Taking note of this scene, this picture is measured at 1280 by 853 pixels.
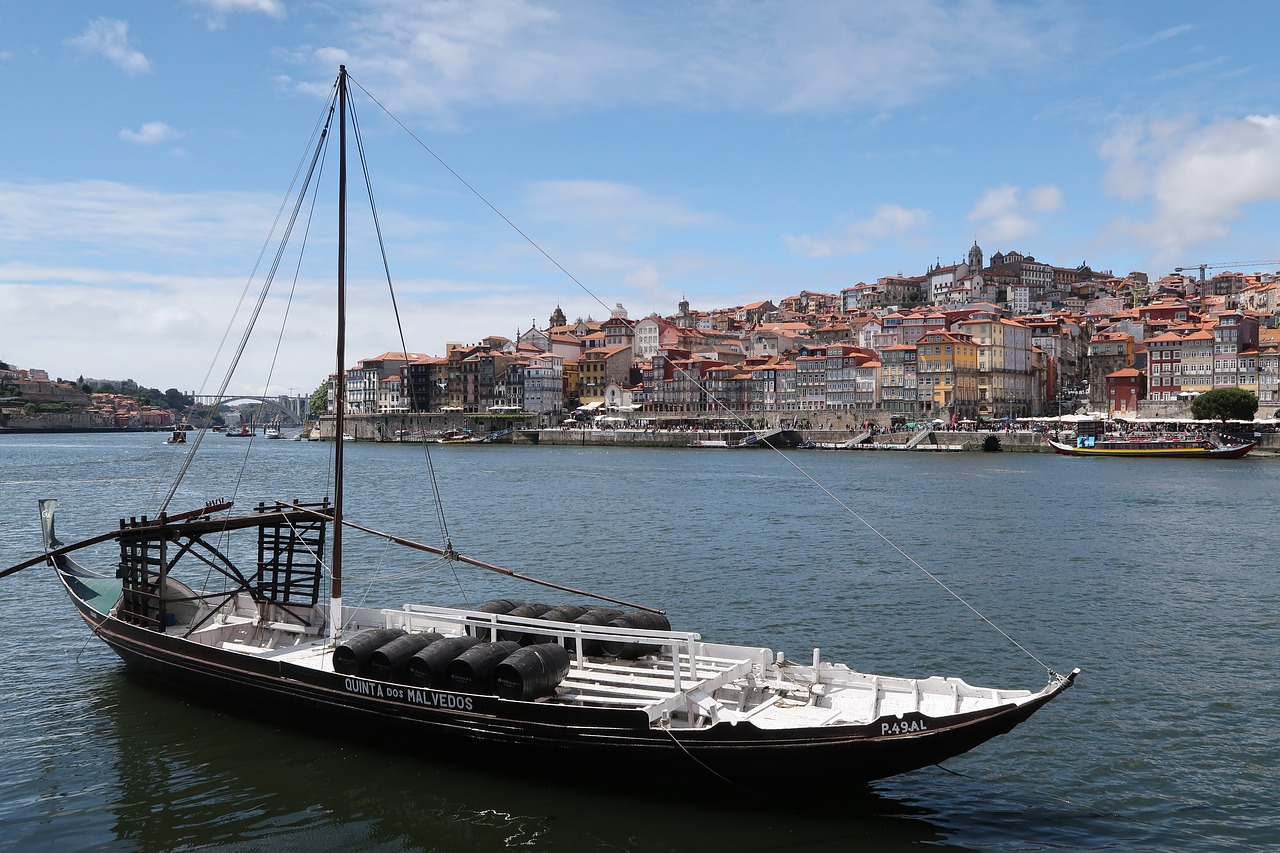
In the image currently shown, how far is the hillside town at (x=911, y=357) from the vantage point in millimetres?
111562

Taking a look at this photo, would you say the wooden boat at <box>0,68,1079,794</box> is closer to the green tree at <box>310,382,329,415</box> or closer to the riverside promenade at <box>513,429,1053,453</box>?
the riverside promenade at <box>513,429,1053,453</box>

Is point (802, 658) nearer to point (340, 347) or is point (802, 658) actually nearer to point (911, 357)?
point (340, 347)

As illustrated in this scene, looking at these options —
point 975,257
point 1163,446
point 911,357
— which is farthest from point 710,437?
point 975,257

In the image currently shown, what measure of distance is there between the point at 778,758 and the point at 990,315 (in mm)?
118508

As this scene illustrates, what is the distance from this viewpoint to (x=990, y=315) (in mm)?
120312

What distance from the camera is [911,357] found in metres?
117

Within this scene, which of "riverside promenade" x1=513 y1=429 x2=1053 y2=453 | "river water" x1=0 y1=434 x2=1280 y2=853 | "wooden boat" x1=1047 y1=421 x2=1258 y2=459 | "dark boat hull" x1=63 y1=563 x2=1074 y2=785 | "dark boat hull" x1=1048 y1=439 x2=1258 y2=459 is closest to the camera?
"dark boat hull" x1=63 y1=563 x2=1074 y2=785

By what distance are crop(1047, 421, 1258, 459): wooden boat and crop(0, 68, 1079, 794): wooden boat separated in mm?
84742

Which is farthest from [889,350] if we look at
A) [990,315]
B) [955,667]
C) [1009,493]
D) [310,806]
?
[310,806]

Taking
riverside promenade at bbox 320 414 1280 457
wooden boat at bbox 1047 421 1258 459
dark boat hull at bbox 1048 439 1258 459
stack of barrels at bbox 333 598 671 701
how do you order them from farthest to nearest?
riverside promenade at bbox 320 414 1280 457, wooden boat at bbox 1047 421 1258 459, dark boat hull at bbox 1048 439 1258 459, stack of barrels at bbox 333 598 671 701

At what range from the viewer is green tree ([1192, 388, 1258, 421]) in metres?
93.5

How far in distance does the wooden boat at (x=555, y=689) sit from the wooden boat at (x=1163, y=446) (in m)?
84.7

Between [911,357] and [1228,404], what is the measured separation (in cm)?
3349

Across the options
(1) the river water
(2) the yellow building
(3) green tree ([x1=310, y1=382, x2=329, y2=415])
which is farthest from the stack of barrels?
(3) green tree ([x1=310, y1=382, x2=329, y2=415])
